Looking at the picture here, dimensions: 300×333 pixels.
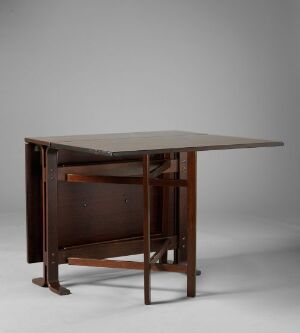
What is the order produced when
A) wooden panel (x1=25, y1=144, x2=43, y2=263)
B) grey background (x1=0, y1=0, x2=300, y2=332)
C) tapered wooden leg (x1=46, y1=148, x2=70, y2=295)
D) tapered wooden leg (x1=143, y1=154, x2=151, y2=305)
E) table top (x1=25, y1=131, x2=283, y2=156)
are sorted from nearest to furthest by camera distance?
1. table top (x1=25, y1=131, x2=283, y2=156)
2. tapered wooden leg (x1=143, y1=154, x2=151, y2=305)
3. tapered wooden leg (x1=46, y1=148, x2=70, y2=295)
4. wooden panel (x1=25, y1=144, x2=43, y2=263)
5. grey background (x1=0, y1=0, x2=300, y2=332)

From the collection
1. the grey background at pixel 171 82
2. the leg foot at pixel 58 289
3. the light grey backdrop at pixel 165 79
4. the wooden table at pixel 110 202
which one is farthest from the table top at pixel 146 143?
the light grey backdrop at pixel 165 79

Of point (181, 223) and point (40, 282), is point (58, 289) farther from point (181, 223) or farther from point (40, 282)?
point (181, 223)

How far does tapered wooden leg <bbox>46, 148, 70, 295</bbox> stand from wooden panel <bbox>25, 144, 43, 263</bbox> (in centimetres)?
15

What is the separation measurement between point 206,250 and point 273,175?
2019 mm

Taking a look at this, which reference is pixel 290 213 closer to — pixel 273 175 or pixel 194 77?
pixel 273 175

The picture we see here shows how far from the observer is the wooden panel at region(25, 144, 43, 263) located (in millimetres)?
4949

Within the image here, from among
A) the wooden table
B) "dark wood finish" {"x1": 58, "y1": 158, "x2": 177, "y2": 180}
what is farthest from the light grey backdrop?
"dark wood finish" {"x1": 58, "y1": 158, "x2": 177, "y2": 180}

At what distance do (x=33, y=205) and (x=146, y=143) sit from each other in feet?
2.65

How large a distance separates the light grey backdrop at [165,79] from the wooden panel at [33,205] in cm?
248


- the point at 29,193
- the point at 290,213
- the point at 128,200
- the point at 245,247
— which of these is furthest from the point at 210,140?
the point at 290,213

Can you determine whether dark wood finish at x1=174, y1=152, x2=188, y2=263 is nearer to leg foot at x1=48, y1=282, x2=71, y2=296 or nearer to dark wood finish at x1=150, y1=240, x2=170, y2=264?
dark wood finish at x1=150, y1=240, x2=170, y2=264

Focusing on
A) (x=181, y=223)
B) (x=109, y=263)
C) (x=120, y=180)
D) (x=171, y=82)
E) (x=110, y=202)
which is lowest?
(x=109, y=263)

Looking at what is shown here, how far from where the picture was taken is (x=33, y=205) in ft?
16.3

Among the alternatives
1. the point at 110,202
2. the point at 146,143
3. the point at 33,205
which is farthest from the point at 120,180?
the point at 33,205
